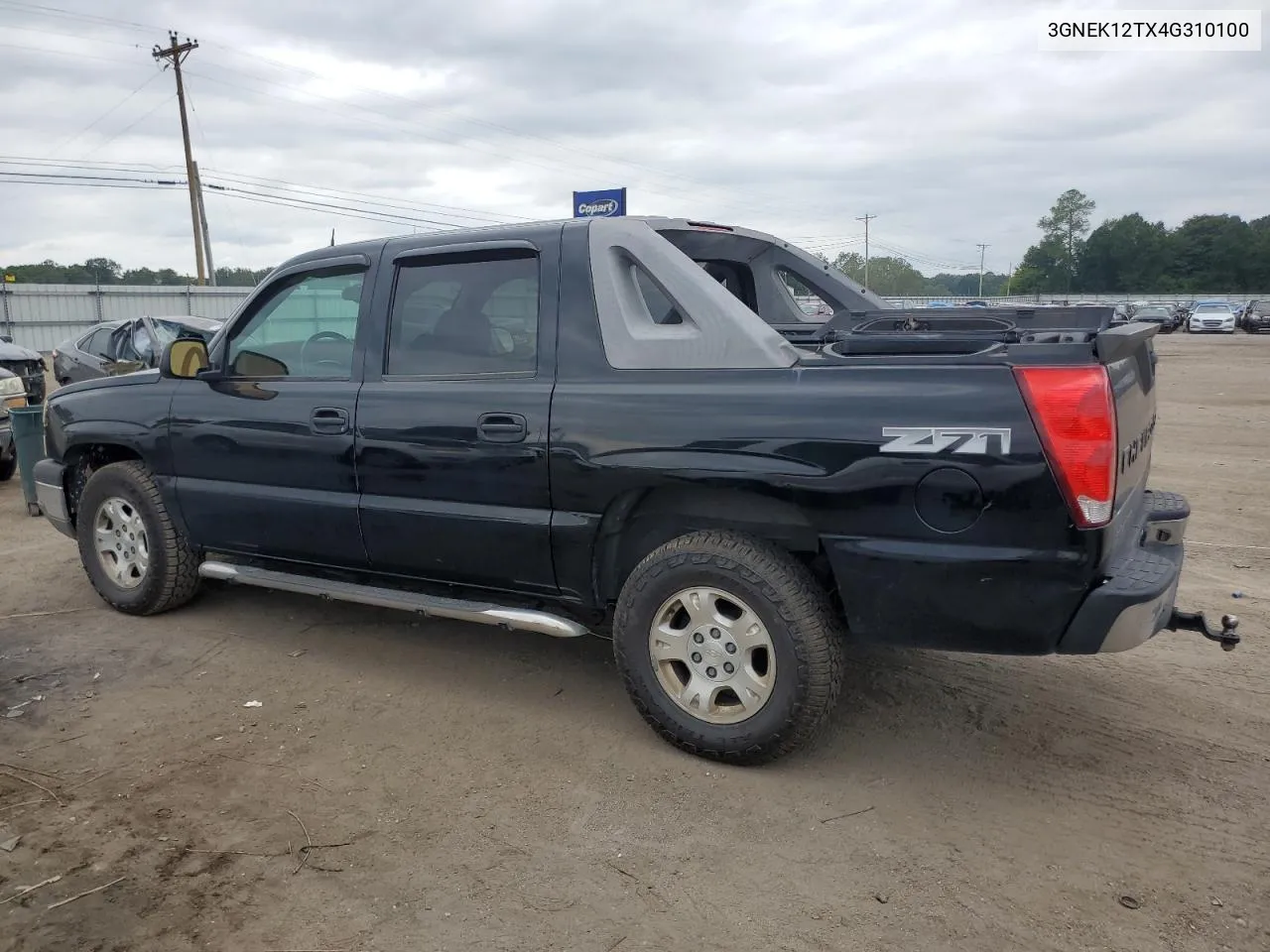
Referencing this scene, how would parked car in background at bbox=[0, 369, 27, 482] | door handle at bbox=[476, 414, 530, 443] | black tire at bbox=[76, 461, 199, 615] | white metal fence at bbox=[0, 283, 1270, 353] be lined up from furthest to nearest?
white metal fence at bbox=[0, 283, 1270, 353]
parked car in background at bbox=[0, 369, 27, 482]
black tire at bbox=[76, 461, 199, 615]
door handle at bbox=[476, 414, 530, 443]

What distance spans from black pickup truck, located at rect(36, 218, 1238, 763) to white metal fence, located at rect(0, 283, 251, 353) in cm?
2731

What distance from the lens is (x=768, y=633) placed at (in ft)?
10.9

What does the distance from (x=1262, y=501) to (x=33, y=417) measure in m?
9.86

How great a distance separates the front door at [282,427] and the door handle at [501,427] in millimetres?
718

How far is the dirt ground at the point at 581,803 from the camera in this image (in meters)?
2.65

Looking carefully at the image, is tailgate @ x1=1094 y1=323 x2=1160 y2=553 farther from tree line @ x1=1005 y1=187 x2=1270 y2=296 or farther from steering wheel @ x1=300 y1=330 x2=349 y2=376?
tree line @ x1=1005 y1=187 x2=1270 y2=296

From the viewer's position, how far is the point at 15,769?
357cm

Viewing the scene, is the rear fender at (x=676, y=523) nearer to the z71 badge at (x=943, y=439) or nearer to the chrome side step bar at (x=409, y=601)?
the chrome side step bar at (x=409, y=601)

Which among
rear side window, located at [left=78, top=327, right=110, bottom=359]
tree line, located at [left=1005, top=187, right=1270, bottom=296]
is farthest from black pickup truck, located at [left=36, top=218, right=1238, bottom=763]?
tree line, located at [left=1005, top=187, right=1270, bottom=296]

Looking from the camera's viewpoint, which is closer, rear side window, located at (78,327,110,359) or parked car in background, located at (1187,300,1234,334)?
rear side window, located at (78,327,110,359)

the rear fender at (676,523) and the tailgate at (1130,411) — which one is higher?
the tailgate at (1130,411)

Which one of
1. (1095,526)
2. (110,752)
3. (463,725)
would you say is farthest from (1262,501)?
(110,752)

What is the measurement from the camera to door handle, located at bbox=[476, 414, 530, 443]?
3750mm

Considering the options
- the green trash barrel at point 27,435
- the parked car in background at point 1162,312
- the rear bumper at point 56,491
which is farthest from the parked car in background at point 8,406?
the parked car in background at point 1162,312
